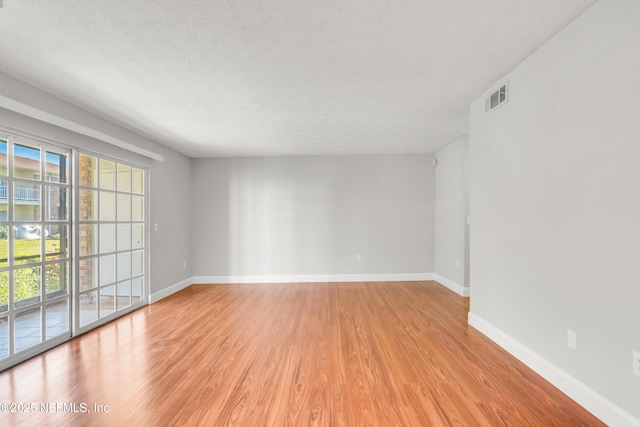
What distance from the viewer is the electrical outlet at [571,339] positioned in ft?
Answer: 5.82

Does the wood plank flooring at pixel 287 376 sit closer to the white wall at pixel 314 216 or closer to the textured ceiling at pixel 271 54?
the white wall at pixel 314 216

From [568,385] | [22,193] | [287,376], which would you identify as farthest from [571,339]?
[22,193]

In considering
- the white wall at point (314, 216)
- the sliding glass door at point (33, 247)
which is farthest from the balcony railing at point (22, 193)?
the white wall at point (314, 216)

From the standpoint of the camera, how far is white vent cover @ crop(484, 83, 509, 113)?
2.45 m

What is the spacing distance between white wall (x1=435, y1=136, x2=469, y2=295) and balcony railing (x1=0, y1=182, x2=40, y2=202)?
17.1 ft

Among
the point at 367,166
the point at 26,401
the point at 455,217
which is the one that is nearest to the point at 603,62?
the point at 455,217

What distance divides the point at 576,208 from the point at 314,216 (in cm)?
405

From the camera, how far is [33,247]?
2512 mm

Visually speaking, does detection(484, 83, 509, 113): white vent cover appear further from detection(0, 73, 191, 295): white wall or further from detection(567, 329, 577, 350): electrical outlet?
detection(0, 73, 191, 295): white wall

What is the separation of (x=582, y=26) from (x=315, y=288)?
4387 millimetres

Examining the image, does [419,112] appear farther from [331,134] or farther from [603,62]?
[603,62]

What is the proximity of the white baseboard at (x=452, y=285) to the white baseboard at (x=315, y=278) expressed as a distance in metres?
0.19

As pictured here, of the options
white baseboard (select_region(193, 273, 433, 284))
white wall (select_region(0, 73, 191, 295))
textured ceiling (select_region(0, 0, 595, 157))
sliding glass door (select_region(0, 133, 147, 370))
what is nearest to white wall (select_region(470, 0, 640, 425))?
textured ceiling (select_region(0, 0, 595, 157))

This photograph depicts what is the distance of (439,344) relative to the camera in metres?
2.63
